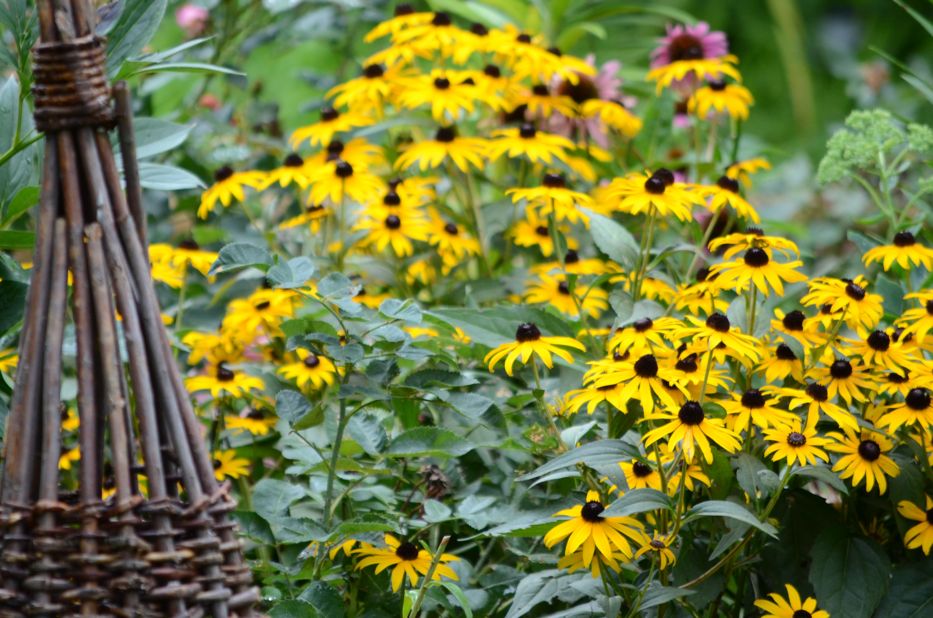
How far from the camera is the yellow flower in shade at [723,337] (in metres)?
0.85

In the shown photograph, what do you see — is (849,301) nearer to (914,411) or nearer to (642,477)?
(914,411)

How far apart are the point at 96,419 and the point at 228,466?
471 mm

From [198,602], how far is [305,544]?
454 mm

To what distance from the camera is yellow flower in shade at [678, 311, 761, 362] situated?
851 mm

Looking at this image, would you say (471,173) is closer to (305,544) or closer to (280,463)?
(280,463)

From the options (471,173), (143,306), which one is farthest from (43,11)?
(471,173)

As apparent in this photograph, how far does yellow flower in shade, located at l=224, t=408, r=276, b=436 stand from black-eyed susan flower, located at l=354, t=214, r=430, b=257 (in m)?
0.22

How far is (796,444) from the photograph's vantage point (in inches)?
32.9

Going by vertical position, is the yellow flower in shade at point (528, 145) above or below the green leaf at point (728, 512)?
above

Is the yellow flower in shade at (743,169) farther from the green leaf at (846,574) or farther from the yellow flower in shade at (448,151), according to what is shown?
the green leaf at (846,574)

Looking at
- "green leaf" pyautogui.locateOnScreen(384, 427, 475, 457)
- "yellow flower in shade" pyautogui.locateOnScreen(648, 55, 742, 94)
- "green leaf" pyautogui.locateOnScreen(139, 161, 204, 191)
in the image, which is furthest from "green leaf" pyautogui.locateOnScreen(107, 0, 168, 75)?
"yellow flower in shade" pyautogui.locateOnScreen(648, 55, 742, 94)

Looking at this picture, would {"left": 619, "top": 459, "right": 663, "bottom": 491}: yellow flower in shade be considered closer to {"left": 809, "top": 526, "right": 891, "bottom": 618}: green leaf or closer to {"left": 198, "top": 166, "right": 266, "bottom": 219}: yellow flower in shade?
{"left": 809, "top": 526, "right": 891, "bottom": 618}: green leaf

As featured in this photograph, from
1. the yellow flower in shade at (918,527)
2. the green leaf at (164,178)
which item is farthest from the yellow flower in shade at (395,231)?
the yellow flower in shade at (918,527)

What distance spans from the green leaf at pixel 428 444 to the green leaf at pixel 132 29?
13.6 inches
